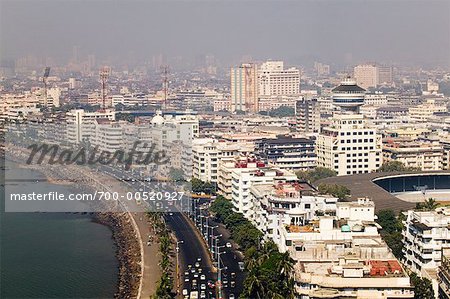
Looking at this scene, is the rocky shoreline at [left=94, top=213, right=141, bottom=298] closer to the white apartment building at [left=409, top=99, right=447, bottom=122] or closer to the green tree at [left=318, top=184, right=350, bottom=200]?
the green tree at [left=318, top=184, right=350, bottom=200]

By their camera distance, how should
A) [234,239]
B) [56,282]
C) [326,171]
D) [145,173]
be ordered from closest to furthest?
[56,282], [234,239], [326,171], [145,173]

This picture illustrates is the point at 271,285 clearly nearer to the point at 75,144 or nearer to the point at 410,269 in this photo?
the point at 410,269

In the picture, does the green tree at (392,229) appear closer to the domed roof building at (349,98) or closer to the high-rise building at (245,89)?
the domed roof building at (349,98)

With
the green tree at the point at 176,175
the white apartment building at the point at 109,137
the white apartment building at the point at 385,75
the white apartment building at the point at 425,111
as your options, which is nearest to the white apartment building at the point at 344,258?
the green tree at the point at 176,175

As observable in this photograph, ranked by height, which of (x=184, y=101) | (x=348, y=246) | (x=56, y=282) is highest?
(x=184, y=101)

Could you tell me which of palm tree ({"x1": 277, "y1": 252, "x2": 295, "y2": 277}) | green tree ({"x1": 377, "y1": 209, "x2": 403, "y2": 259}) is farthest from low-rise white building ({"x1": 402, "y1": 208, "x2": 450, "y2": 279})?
palm tree ({"x1": 277, "y1": 252, "x2": 295, "y2": 277})

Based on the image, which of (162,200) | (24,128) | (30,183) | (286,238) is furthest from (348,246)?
(24,128)
